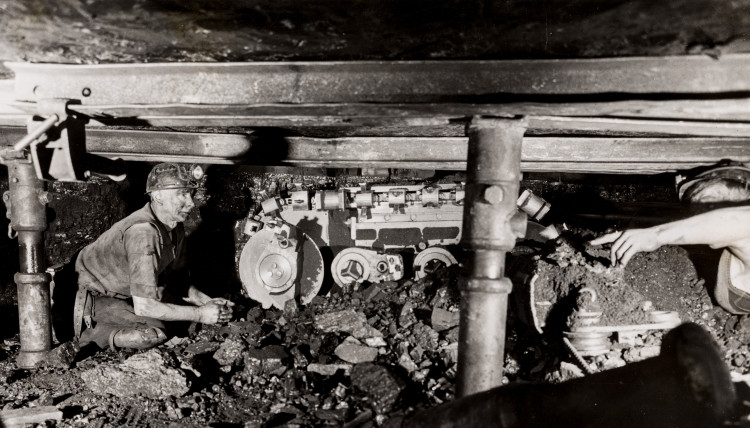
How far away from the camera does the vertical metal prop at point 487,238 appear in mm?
2717

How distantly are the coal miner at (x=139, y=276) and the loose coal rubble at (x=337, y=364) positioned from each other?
28 cm

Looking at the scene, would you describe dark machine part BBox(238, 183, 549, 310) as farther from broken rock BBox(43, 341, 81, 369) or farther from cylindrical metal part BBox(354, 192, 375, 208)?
broken rock BBox(43, 341, 81, 369)

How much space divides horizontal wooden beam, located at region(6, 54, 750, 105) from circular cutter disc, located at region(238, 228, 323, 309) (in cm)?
451

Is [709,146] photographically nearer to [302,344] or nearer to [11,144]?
[302,344]

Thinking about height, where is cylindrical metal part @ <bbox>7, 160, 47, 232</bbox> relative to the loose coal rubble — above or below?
above

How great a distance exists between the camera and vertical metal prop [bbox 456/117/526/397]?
8.91 feet

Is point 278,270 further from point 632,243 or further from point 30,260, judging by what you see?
point 632,243

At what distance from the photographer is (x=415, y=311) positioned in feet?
18.6

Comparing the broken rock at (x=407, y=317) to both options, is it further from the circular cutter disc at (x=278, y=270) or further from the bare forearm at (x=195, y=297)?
the bare forearm at (x=195, y=297)

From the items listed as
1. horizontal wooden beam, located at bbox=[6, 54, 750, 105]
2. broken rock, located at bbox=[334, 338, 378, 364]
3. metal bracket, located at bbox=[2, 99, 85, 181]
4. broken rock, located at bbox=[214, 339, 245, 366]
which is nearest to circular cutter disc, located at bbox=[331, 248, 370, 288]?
broken rock, located at bbox=[334, 338, 378, 364]

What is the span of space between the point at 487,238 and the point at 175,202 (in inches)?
149

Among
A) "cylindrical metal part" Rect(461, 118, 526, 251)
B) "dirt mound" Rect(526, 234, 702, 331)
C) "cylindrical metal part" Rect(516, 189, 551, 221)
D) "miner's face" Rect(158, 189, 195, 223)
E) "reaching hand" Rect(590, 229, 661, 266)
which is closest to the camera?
"cylindrical metal part" Rect(461, 118, 526, 251)

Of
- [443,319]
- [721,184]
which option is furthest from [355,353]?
[721,184]

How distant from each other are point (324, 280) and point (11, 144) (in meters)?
4.48
